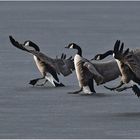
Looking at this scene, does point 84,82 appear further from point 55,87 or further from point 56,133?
point 56,133

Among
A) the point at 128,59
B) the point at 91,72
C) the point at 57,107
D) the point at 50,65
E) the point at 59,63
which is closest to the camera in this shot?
the point at 128,59

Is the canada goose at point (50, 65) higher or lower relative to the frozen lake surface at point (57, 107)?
higher

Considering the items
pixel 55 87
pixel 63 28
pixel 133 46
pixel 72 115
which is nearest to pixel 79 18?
pixel 63 28

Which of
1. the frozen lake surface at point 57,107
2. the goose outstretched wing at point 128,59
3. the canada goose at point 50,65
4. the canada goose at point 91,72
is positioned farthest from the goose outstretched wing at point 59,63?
the goose outstretched wing at point 128,59

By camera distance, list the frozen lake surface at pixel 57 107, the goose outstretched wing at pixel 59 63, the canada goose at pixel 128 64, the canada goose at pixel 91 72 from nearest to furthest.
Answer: the frozen lake surface at pixel 57 107, the canada goose at pixel 128 64, the canada goose at pixel 91 72, the goose outstretched wing at pixel 59 63

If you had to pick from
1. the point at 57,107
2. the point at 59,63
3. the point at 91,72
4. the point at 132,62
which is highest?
the point at 59,63

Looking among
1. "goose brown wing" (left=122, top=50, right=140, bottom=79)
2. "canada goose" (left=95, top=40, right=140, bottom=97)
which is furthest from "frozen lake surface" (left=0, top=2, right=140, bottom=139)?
"goose brown wing" (left=122, top=50, right=140, bottom=79)

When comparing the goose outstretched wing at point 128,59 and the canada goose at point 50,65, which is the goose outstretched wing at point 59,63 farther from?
the goose outstretched wing at point 128,59

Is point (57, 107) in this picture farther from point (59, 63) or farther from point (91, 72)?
point (59, 63)

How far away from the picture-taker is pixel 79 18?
5769 cm

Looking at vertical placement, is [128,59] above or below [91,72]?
above

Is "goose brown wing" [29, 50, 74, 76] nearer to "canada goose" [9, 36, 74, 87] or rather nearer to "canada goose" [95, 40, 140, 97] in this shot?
"canada goose" [9, 36, 74, 87]

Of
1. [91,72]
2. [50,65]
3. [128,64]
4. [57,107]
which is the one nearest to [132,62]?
[128,64]

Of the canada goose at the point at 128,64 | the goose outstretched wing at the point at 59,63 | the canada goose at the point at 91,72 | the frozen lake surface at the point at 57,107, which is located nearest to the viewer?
the frozen lake surface at the point at 57,107
